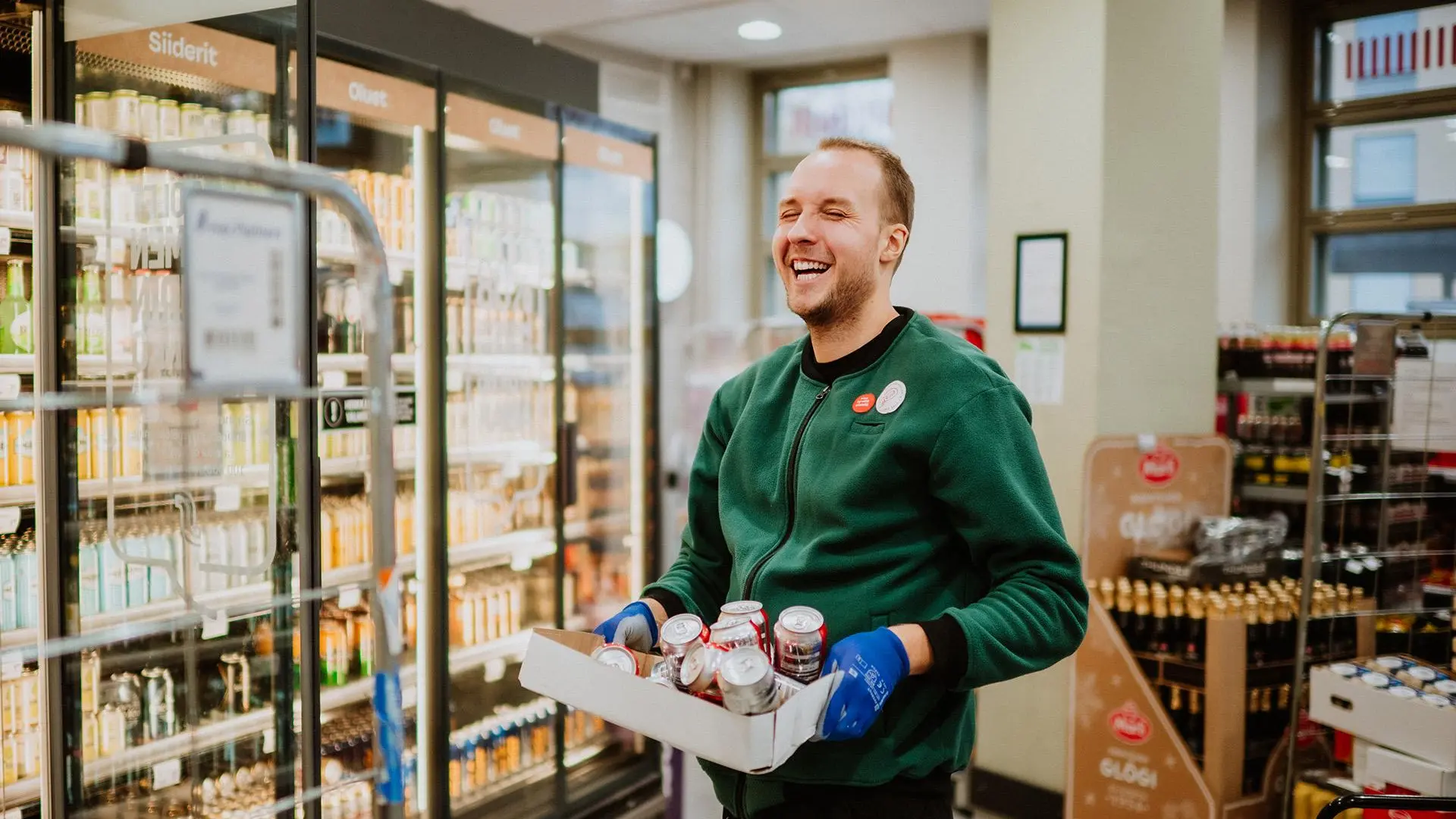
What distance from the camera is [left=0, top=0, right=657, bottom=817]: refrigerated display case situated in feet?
7.47

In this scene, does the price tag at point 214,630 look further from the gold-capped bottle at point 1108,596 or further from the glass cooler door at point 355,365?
the gold-capped bottle at point 1108,596

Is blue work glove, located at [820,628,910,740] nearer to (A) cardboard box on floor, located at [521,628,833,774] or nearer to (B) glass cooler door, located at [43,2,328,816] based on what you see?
(A) cardboard box on floor, located at [521,628,833,774]

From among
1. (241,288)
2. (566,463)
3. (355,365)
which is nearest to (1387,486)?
(566,463)

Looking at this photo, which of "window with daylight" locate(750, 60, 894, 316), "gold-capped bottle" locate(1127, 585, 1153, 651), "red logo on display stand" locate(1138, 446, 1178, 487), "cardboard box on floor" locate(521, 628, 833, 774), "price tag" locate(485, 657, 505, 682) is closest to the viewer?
"cardboard box on floor" locate(521, 628, 833, 774)

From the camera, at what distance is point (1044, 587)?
164 centimetres

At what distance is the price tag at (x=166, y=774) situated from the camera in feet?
8.16

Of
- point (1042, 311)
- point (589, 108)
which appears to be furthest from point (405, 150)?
point (1042, 311)

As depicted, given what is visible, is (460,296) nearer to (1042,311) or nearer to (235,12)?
(235,12)

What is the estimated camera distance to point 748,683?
1.43m

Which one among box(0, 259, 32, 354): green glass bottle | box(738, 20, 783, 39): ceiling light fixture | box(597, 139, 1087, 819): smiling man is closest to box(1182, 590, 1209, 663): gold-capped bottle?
box(597, 139, 1087, 819): smiling man

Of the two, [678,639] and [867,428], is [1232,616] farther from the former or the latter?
[678,639]

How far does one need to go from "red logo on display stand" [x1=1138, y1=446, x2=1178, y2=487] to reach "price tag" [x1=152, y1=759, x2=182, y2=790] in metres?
3.28

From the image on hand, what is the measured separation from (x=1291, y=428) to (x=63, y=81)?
4.44 metres

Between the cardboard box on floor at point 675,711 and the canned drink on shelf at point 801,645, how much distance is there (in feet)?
0.30
